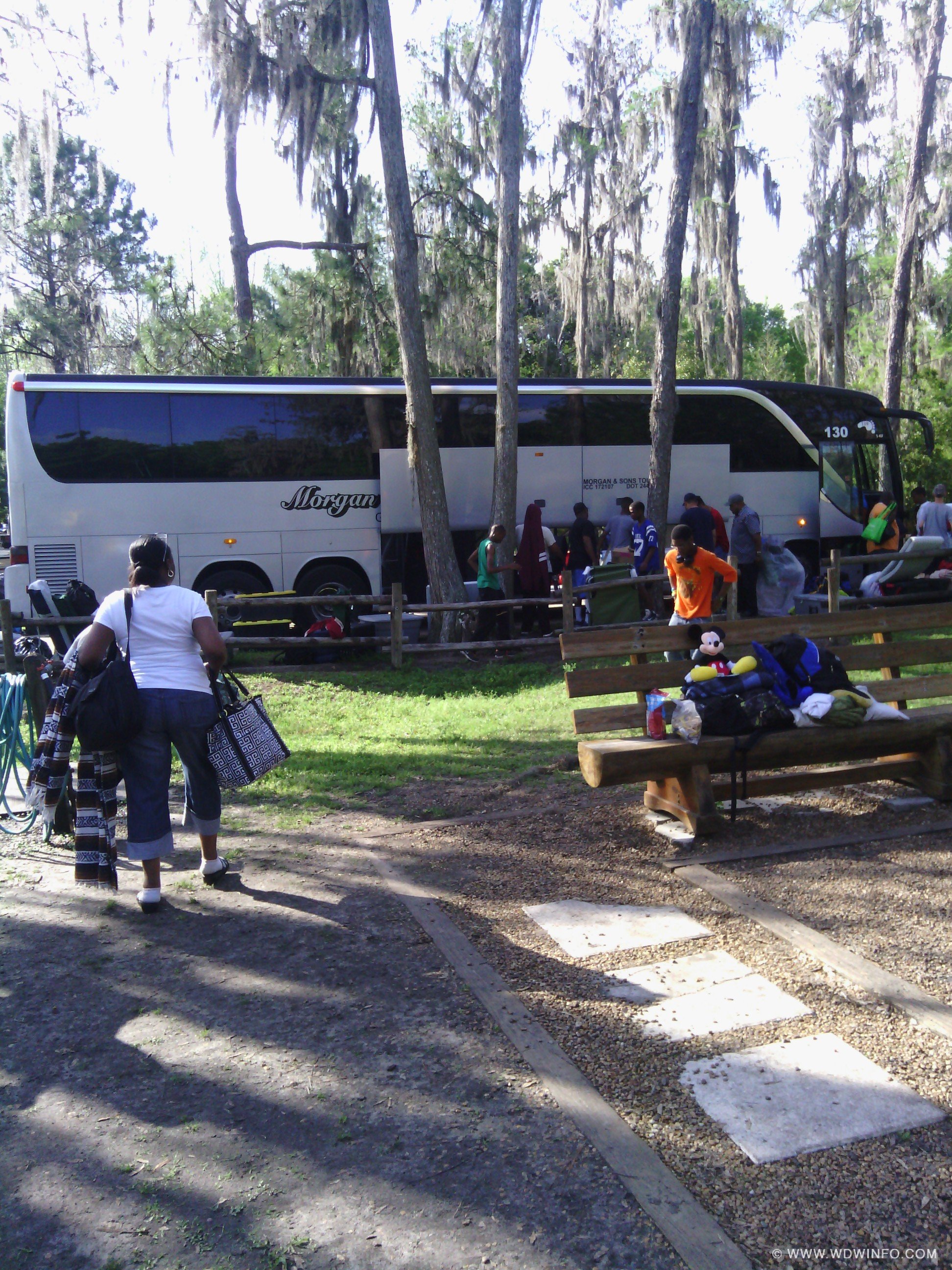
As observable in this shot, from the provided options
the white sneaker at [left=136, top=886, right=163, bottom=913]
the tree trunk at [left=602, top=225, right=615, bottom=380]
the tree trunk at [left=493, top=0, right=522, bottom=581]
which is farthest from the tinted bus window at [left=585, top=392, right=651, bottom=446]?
the tree trunk at [left=602, top=225, right=615, bottom=380]

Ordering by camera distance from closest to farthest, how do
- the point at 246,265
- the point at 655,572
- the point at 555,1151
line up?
the point at 555,1151 → the point at 655,572 → the point at 246,265

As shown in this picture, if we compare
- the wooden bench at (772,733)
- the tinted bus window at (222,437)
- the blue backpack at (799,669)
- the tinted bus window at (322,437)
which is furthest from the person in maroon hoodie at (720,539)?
the blue backpack at (799,669)

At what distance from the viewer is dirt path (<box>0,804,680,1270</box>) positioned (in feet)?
8.21

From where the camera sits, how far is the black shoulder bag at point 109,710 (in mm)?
4414

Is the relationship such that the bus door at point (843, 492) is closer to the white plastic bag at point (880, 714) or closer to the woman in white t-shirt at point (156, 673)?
the white plastic bag at point (880, 714)

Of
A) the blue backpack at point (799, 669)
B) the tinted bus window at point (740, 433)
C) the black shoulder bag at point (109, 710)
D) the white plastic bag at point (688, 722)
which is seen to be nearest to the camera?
the black shoulder bag at point (109, 710)

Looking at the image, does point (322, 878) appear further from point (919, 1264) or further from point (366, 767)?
point (919, 1264)

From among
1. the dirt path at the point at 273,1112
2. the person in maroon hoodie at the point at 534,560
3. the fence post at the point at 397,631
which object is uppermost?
the person in maroon hoodie at the point at 534,560

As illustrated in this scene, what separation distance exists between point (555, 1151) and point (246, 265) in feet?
75.0

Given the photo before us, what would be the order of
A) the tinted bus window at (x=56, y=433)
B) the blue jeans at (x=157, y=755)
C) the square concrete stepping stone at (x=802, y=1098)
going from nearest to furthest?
1. the square concrete stepping stone at (x=802, y=1098)
2. the blue jeans at (x=157, y=755)
3. the tinted bus window at (x=56, y=433)

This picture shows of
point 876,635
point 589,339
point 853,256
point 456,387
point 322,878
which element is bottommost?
point 322,878

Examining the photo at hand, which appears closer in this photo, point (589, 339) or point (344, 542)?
point (344, 542)

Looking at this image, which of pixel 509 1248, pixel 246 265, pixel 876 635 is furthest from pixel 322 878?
pixel 246 265

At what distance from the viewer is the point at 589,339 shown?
29328 mm
